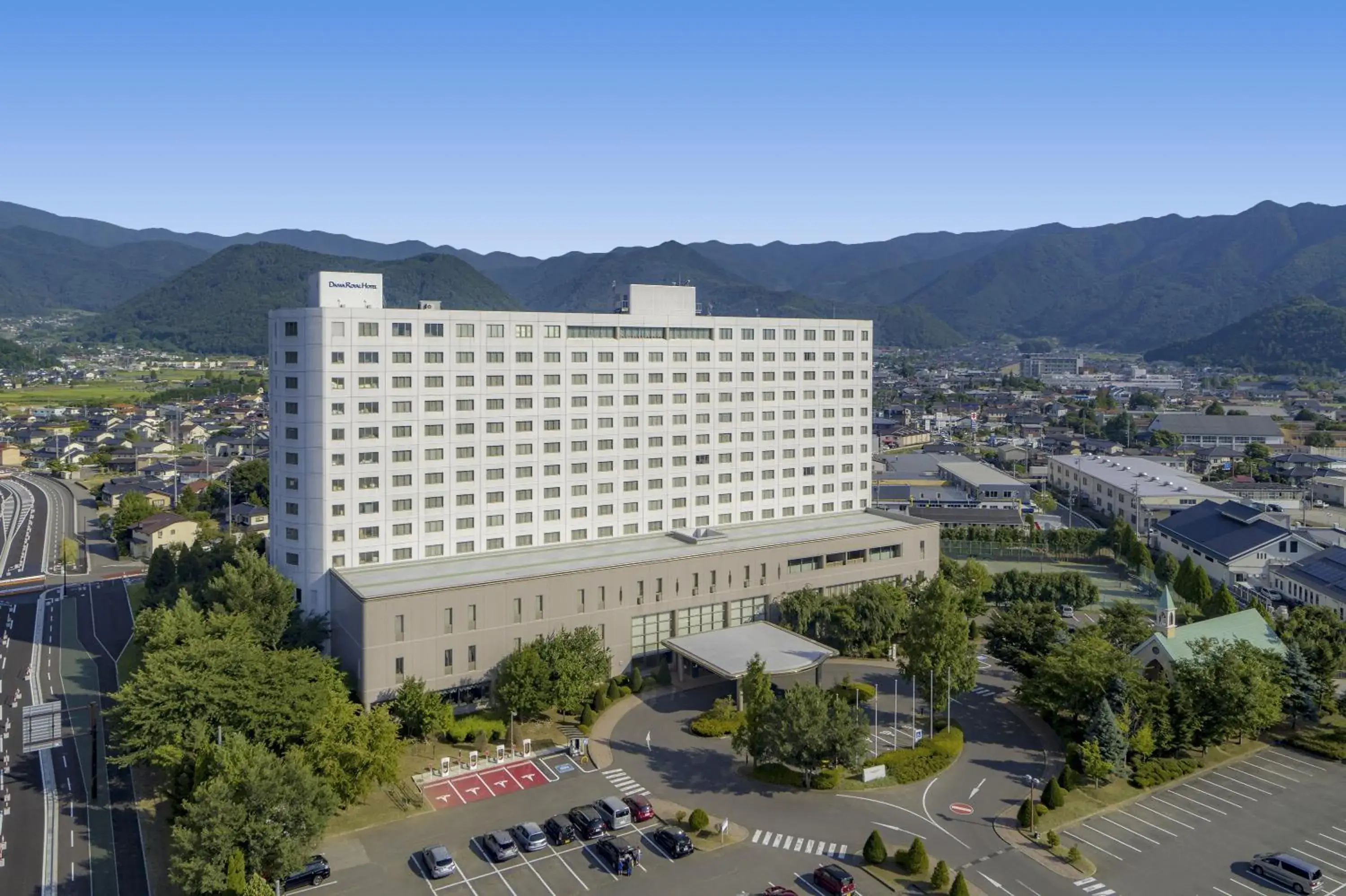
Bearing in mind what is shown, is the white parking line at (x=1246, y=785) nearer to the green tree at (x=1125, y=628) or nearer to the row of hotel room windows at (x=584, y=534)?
the green tree at (x=1125, y=628)

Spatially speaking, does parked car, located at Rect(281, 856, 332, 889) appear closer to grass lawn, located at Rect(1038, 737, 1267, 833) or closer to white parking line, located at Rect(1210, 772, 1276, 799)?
grass lawn, located at Rect(1038, 737, 1267, 833)

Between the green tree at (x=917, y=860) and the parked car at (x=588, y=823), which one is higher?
the green tree at (x=917, y=860)

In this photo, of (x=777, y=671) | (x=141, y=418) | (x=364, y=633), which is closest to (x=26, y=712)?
(x=364, y=633)

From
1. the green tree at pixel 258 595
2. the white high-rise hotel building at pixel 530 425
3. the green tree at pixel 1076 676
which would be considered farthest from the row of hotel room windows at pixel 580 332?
the green tree at pixel 1076 676

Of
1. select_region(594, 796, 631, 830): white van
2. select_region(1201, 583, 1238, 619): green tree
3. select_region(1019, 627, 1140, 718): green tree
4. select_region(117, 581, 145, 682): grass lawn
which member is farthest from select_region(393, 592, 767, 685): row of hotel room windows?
Answer: select_region(1201, 583, 1238, 619): green tree

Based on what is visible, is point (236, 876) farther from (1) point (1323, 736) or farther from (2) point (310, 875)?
(1) point (1323, 736)
